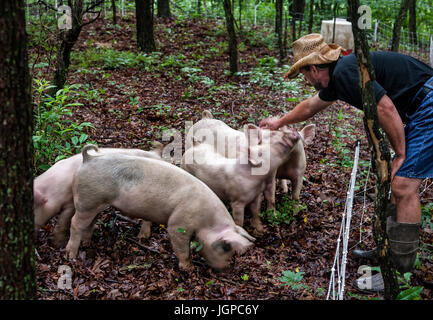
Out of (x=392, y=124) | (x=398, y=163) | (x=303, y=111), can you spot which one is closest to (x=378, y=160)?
(x=392, y=124)

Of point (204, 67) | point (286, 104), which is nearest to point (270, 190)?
Answer: point (286, 104)

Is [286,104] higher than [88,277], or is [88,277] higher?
[286,104]

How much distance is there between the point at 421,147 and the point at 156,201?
8.41ft

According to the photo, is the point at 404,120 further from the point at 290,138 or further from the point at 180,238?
the point at 180,238

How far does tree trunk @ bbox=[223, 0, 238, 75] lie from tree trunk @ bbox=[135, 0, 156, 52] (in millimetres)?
3019

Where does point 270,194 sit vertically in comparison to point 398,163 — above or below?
below

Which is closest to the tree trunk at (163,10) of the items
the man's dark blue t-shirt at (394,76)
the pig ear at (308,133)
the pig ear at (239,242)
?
the pig ear at (308,133)

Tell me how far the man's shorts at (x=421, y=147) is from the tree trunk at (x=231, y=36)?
702 centimetres

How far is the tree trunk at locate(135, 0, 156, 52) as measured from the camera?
12172 mm

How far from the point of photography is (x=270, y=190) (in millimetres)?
5414

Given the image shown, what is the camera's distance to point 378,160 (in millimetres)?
3102

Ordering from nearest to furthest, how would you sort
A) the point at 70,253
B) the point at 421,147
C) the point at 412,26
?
the point at 421,147 → the point at 70,253 → the point at 412,26
